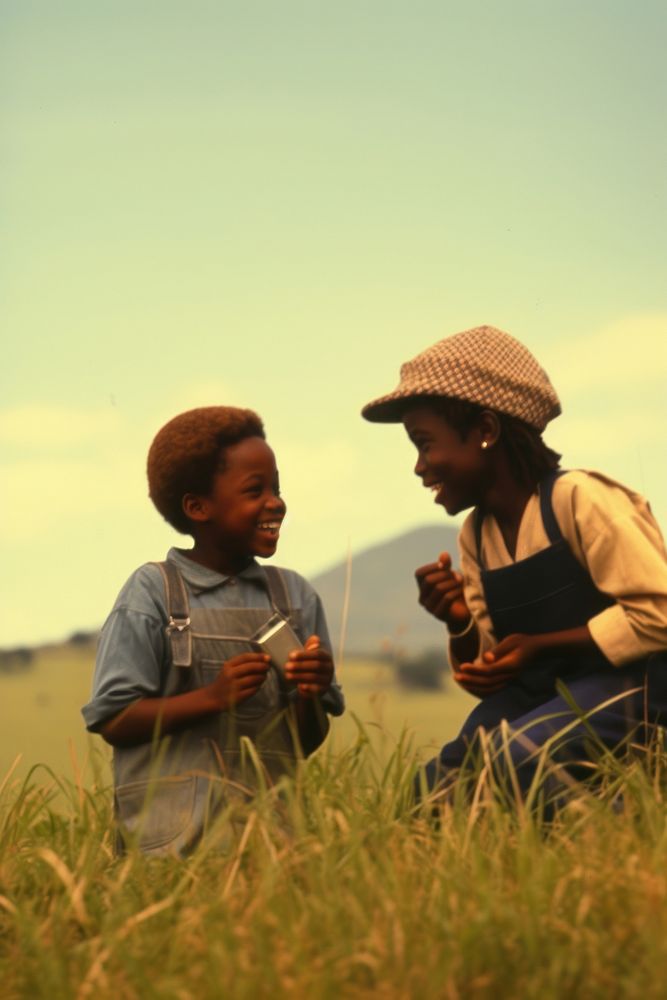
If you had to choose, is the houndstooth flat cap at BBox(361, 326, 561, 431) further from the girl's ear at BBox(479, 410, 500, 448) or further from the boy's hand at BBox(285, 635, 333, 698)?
the boy's hand at BBox(285, 635, 333, 698)

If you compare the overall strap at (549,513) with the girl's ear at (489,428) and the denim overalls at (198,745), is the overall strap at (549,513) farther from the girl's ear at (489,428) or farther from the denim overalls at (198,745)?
the denim overalls at (198,745)

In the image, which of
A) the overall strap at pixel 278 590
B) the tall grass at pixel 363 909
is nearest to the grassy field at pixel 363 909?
the tall grass at pixel 363 909

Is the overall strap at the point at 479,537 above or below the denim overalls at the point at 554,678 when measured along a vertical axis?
above

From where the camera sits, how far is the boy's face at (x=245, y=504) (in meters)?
3.87

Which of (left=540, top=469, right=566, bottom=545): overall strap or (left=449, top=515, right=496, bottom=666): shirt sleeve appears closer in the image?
(left=540, top=469, right=566, bottom=545): overall strap

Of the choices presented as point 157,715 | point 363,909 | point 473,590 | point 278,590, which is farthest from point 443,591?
point 363,909

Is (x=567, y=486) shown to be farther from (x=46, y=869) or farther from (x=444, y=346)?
(x=46, y=869)

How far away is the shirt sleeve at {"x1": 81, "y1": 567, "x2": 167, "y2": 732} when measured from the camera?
3.72m

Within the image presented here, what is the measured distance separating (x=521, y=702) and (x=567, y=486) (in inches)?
22.4

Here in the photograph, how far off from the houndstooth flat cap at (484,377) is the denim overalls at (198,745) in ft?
2.38

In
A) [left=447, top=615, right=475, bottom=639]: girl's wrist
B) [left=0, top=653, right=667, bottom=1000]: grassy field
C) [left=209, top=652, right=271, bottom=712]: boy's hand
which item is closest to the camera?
[left=0, top=653, right=667, bottom=1000]: grassy field

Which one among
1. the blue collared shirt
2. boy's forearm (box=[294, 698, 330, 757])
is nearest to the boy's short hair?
the blue collared shirt

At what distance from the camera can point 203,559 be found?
395cm

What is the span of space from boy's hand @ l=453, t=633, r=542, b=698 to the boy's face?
598 millimetres
